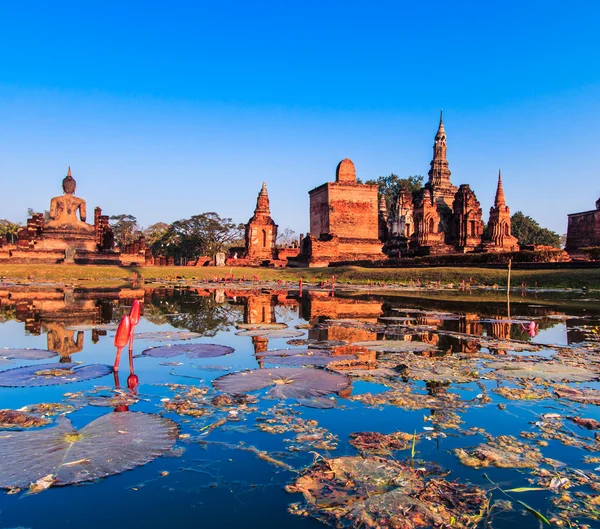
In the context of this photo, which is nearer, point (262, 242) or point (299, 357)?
point (299, 357)

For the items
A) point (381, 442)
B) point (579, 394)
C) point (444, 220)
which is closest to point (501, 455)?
point (381, 442)

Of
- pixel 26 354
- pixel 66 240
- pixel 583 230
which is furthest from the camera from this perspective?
pixel 66 240

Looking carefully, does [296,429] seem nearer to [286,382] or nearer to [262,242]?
[286,382]

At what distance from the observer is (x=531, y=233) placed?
243 ft

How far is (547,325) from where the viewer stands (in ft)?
30.4

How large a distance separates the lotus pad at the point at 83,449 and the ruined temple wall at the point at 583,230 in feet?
120

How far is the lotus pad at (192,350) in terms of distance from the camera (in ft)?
20.2

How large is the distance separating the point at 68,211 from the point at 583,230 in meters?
37.6

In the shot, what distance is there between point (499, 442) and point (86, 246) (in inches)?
1495

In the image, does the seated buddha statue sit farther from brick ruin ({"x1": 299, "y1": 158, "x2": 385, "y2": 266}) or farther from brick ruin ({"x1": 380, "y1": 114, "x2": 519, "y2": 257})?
brick ruin ({"x1": 380, "y1": 114, "x2": 519, "y2": 257})

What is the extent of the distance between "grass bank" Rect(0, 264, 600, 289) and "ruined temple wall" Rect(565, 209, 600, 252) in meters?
16.9

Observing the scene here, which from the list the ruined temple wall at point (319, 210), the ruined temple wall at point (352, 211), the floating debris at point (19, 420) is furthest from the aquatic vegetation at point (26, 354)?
the ruined temple wall at point (319, 210)

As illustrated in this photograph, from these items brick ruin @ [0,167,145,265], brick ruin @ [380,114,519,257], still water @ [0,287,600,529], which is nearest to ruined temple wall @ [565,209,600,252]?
brick ruin @ [380,114,519,257]

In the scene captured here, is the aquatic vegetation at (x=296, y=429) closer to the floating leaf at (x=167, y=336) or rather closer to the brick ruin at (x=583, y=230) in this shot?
the floating leaf at (x=167, y=336)
